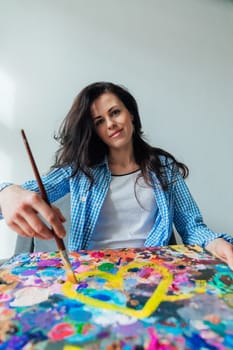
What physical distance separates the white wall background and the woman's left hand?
23.9 inches

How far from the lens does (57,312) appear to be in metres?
0.28

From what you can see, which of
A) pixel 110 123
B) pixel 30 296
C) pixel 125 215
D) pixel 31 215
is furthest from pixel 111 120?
pixel 30 296

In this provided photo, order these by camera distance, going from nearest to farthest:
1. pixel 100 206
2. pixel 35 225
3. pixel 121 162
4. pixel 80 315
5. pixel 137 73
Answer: pixel 80 315, pixel 35 225, pixel 100 206, pixel 121 162, pixel 137 73

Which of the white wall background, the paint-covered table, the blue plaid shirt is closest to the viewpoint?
the paint-covered table

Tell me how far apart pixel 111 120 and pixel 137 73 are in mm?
431

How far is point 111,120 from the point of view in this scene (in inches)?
27.1

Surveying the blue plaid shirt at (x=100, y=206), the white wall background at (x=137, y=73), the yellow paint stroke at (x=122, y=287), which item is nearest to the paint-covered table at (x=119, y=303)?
the yellow paint stroke at (x=122, y=287)

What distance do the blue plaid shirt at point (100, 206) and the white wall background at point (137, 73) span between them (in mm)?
302

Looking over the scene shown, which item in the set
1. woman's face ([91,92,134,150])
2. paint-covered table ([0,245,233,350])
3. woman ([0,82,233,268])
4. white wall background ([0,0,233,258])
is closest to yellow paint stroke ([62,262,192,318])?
paint-covered table ([0,245,233,350])

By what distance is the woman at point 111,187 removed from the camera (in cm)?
66

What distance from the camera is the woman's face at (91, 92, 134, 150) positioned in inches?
26.9

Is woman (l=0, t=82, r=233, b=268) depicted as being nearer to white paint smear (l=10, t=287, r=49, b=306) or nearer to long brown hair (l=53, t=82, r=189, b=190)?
long brown hair (l=53, t=82, r=189, b=190)

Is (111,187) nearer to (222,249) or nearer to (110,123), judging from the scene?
(110,123)

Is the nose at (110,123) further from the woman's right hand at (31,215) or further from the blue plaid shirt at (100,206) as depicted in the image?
the woman's right hand at (31,215)
